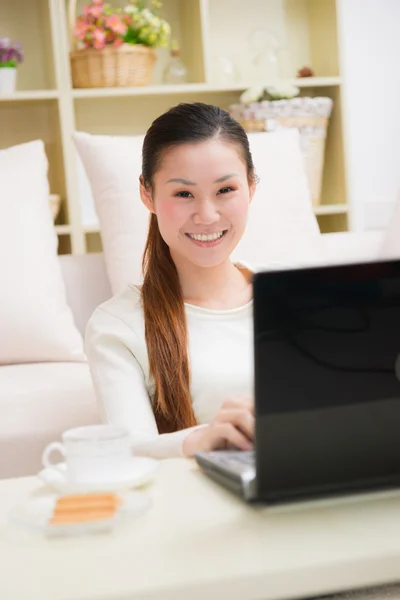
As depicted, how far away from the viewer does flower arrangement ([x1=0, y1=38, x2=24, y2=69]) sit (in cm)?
327

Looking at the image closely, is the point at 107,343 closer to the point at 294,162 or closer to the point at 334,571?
the point at 334,571

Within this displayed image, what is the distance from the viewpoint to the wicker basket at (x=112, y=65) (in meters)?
3.28

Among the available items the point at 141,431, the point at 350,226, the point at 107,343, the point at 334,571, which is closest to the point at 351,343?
the point at 334,571

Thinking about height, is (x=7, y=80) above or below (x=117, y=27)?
below

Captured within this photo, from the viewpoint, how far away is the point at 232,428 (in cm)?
115

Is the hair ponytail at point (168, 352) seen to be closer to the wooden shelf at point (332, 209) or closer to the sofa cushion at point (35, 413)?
the sofa cushion at point (35, 413)

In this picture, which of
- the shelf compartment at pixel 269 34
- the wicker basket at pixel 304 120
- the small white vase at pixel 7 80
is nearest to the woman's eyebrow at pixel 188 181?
the wicker basket at pixel 304 120

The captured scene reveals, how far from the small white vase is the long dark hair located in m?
1.74

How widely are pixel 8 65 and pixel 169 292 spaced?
1934 millimetres

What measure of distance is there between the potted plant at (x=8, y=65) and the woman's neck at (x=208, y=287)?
1843 mm

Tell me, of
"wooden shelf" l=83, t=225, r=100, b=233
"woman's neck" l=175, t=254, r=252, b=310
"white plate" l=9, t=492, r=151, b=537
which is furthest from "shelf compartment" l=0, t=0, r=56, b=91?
"white plate" l=9, t=492, r=151, b=537

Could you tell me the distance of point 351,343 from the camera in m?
0.92

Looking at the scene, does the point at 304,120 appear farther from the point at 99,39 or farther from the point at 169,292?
the point at 169,292

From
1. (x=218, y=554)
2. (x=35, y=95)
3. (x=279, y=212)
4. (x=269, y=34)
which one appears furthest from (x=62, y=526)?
(x=269, y=34)
